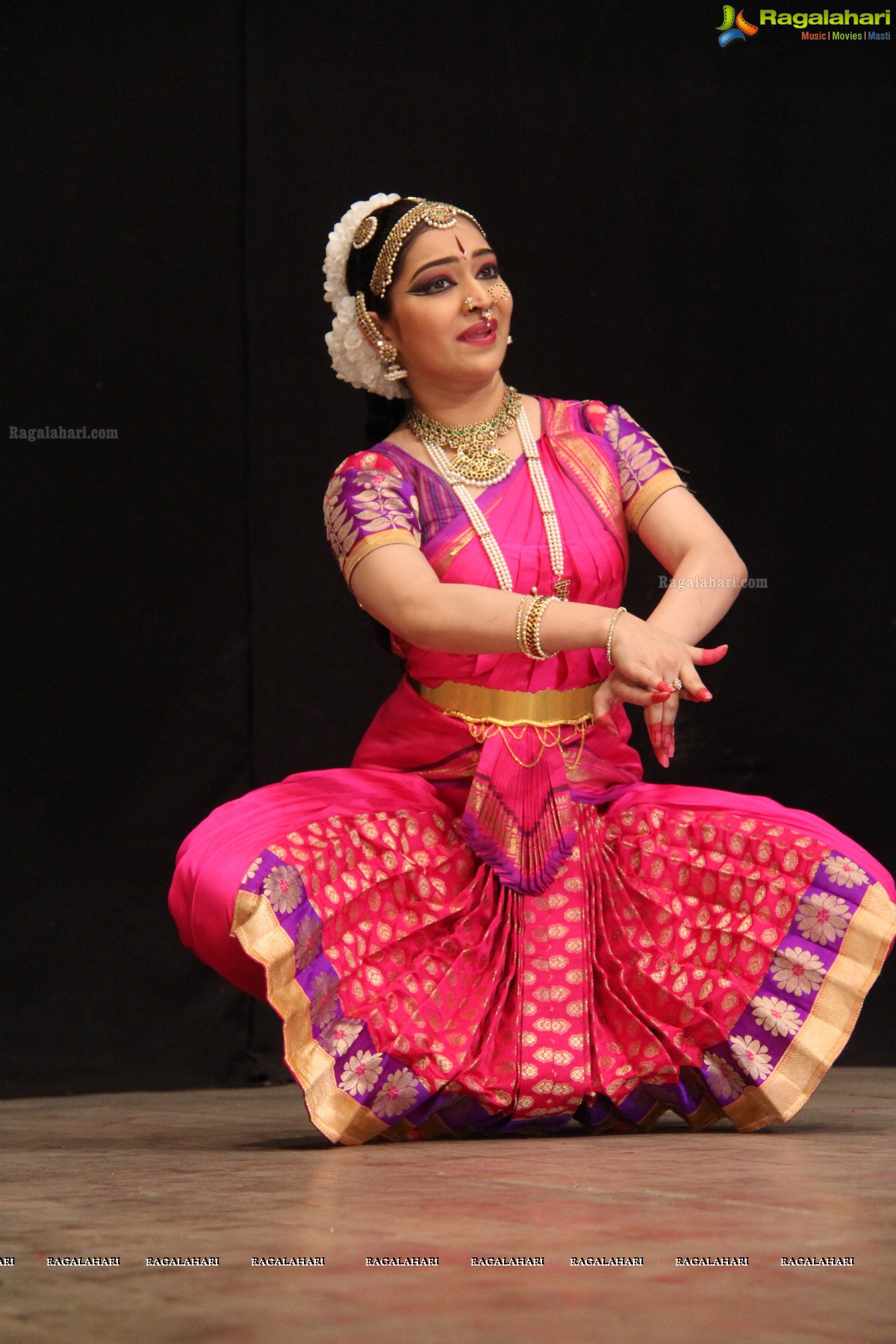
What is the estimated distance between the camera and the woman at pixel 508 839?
2.25 m

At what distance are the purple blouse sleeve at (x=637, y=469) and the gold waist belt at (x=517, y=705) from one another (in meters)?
0.29

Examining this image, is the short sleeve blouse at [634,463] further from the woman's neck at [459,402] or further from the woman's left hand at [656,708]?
the woman's left hand at [656,708]

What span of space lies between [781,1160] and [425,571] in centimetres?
94

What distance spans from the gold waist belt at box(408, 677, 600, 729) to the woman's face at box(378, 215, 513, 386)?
1.58ft

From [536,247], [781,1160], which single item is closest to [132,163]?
[536,247]

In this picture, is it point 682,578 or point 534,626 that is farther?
point 682,578

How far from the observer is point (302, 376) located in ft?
11.2

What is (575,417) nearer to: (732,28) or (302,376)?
(302,376)

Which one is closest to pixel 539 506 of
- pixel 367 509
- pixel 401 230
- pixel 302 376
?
pixel 367 509

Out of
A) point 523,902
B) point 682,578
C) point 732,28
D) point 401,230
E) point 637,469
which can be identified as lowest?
point 523,902

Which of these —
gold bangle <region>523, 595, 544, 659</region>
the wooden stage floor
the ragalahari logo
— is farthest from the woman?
the ragalahari logo

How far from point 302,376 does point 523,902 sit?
1.39 m

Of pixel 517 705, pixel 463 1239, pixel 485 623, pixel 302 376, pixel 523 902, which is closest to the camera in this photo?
pixel 463 1239

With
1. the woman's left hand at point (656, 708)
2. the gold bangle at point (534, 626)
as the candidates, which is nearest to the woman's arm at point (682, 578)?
the woman's left hand at point (656, 708)
